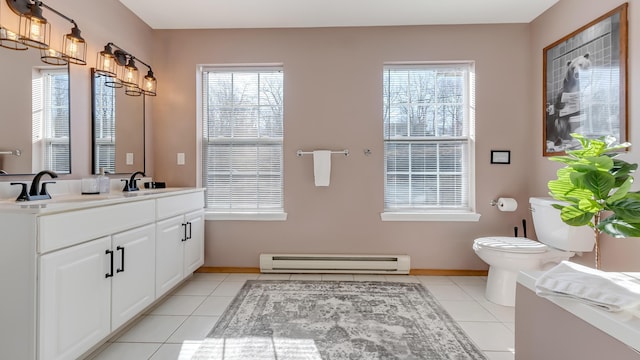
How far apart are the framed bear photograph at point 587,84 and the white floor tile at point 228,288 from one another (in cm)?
275

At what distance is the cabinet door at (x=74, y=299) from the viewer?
126 centimetres

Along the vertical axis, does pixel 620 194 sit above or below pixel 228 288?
above

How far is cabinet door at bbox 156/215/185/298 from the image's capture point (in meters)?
2.08

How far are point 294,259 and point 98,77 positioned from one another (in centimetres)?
206

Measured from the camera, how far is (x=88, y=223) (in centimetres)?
149

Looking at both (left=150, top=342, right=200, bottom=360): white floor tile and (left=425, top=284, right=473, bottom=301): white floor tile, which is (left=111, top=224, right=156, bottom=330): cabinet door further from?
(left=425, top=284, right=473, bottom=301): white floor tile

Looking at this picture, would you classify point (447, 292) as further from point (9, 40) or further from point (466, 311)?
point (9, 40)

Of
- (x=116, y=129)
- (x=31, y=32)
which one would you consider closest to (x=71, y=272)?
(x=31, y=32)

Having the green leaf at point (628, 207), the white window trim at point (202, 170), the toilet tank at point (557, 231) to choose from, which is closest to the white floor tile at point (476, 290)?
the toilet tank at point (557, 231)

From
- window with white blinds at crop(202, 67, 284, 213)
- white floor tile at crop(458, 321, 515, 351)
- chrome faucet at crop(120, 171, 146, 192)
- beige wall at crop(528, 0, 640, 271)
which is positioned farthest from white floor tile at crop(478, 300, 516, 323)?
chrome faucet at crop(120, 171, 146, 192)

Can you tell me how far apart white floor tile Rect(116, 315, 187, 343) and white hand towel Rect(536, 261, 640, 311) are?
6.19ft

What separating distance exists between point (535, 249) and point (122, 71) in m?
3.28

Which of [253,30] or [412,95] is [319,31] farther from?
[412,95]

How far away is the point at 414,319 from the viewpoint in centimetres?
200
